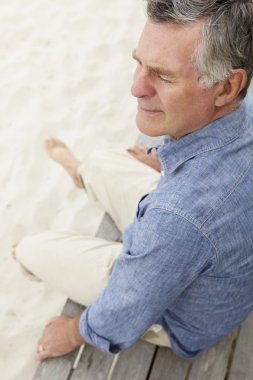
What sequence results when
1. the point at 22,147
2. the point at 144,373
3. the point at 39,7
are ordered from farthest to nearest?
1. the point at 39,7
2. the point at 22,147
3. the point at 144,373

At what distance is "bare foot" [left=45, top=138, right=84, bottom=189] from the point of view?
2.55m

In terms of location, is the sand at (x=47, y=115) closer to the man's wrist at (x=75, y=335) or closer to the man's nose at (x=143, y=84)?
the man's wrist at (x=75, y=335)

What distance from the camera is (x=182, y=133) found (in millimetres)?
1392

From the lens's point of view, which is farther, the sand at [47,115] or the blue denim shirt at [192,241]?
the sand at [47,115]

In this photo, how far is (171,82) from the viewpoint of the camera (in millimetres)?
1299

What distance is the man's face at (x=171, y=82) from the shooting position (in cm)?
124

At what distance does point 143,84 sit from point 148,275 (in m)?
0.55

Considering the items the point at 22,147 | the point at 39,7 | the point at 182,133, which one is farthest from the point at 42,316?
the point at 39,7

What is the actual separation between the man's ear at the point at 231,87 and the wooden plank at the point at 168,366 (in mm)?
1015

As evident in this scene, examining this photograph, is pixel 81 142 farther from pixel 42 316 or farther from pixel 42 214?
pixel 42 316

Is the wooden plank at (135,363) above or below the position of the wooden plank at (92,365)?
below

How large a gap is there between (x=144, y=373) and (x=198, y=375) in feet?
0.69

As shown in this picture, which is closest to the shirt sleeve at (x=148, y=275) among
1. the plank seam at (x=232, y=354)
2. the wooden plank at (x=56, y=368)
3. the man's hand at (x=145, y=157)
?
the wooden plank at (x=56, y=368)

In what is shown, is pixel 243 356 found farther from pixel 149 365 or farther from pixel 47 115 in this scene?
pixel 47 115
